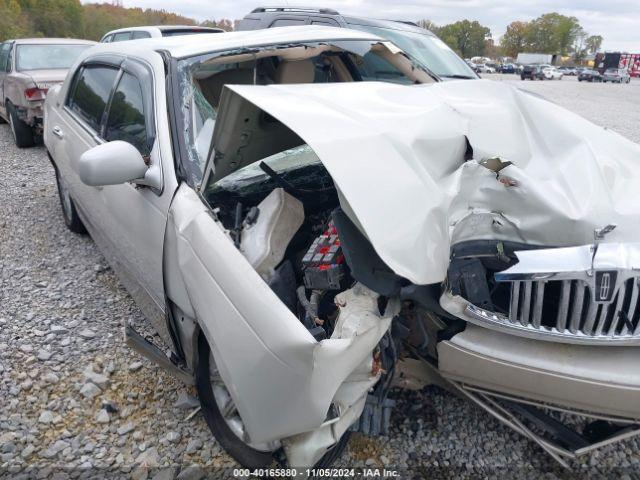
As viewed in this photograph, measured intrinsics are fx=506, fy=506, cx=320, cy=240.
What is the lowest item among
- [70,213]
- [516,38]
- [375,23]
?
[70,213]

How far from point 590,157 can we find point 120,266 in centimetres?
256

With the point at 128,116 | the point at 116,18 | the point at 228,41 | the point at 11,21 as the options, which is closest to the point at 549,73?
the point at 116,18

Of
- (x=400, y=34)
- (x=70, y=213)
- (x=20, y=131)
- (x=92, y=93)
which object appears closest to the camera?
(x=92, y=93)

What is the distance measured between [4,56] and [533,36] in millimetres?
101456

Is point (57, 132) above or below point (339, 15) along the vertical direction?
below

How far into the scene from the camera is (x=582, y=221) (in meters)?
1.90

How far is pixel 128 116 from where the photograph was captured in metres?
2.81

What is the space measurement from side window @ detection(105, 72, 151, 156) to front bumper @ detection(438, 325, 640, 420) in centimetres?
170

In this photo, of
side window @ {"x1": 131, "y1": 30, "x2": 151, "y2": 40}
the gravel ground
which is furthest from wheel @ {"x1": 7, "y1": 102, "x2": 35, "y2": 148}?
the gravel ground

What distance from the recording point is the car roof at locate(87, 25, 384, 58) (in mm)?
2814

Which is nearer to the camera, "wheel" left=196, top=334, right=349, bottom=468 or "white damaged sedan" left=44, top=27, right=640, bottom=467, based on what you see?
"white damaged sedan" left=44, top=27, right=640, bottom=467

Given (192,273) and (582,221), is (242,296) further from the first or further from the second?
(582,221)

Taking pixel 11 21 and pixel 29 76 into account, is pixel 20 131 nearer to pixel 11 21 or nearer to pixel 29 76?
pixel 29 76

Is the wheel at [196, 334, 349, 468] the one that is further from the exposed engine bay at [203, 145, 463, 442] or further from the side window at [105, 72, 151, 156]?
the side window at [105, 72, 151, 156]
